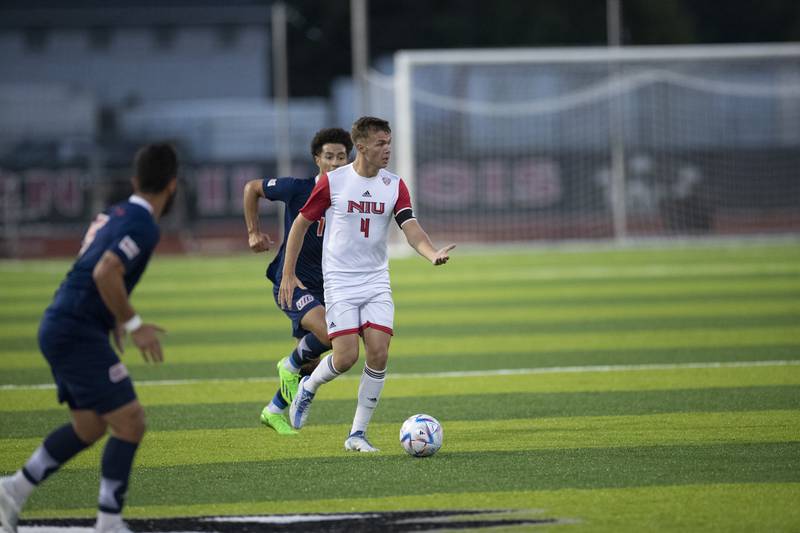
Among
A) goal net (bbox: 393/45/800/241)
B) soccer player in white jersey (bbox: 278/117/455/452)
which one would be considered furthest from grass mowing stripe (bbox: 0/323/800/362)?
goal net (bbox: 393/45/800/241)

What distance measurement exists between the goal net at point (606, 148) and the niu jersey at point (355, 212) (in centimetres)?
2226

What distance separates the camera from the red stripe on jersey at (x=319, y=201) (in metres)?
8.59

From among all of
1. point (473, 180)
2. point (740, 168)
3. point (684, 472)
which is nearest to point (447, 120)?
point (473, 180)

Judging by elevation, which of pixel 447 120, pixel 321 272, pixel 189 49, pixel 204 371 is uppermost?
pixel 189 49

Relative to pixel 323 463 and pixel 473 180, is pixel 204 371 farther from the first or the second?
pixel 473 180

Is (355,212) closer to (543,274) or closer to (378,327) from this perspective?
(378,327)

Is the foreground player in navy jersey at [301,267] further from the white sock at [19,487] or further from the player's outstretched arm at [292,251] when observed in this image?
the white sock at [19,487]

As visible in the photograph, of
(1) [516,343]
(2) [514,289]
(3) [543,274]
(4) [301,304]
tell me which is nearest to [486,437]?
(4) [301,304]

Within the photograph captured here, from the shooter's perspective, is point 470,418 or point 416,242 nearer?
point 416,242

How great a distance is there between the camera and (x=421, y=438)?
8070 mm

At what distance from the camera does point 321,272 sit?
973cm

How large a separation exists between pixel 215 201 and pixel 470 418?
94.6 ft

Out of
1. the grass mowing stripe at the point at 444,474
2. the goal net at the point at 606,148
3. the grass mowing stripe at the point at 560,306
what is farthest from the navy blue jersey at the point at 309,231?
the goal net at the point at 606,148

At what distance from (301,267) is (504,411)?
1.88 metres
